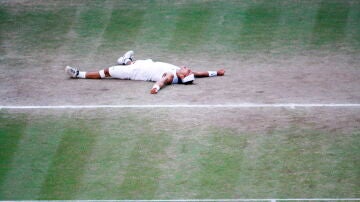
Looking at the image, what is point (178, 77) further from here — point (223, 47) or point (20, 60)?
point (20, 60)

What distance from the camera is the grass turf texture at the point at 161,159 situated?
925cm

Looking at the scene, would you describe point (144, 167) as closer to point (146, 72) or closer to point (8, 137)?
point (8, 137)

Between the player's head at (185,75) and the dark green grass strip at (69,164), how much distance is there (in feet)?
7.49

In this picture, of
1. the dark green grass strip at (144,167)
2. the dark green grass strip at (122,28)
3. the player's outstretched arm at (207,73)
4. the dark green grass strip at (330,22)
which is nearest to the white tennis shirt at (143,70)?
the player's outstretched arm at (207,73)

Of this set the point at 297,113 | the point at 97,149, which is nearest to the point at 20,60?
the point at 97,149

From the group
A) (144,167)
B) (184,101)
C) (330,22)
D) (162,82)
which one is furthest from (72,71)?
(330,22)

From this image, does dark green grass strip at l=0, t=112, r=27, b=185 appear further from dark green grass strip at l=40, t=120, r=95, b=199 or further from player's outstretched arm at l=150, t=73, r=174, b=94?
player's outstretched arm at l=150, t=73, r=174, b=94

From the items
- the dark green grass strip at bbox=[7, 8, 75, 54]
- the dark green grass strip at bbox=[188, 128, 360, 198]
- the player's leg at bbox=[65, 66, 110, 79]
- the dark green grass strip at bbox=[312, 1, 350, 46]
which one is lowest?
the dark green grass strip at bbox=[312, 1, 350, 46]

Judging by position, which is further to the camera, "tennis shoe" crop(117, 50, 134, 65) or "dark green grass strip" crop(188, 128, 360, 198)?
"tennis shoe" crop(117, 50, 134, 65)

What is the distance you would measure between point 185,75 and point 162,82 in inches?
17.0

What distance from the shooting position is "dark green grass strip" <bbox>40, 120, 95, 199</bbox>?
364 inches

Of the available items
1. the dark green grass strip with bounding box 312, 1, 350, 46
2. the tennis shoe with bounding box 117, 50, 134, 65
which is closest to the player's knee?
the tennis shoe with bounding box 117, 50, 134, 65

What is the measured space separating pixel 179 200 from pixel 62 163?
1.93m

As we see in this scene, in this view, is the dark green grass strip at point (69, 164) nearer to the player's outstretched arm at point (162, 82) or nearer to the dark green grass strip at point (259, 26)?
the player's outstretched arm at point (162, 82)
